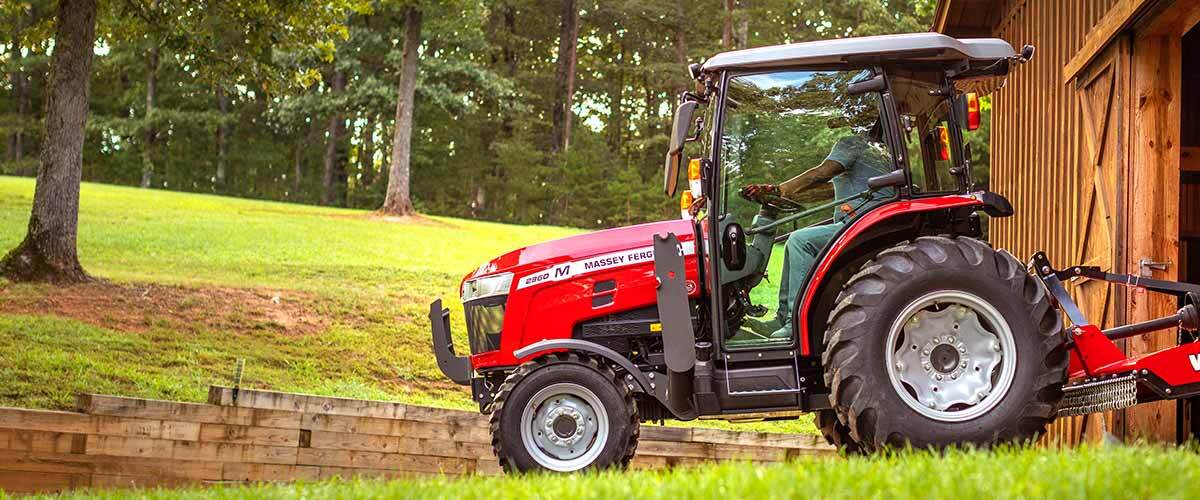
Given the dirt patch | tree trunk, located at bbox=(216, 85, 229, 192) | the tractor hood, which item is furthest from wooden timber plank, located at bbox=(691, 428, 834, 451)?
tree trunk, located at bbox=(216, 85, 229, 192)

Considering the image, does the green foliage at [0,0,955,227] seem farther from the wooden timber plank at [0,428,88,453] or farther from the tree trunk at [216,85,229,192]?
the wooden timber plank at [0,428,88,453]

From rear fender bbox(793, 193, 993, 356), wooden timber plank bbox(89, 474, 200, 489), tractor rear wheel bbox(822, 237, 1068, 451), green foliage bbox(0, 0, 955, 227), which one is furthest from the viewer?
green foliage bbox(0, 0, 955, 227)

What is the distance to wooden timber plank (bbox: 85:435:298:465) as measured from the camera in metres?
8.53

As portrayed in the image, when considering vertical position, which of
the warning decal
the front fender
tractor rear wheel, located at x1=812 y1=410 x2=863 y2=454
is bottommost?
tractor rear wheel, located at x1=812 y1=410 x2=863 y2=454

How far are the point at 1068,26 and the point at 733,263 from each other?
171 inches

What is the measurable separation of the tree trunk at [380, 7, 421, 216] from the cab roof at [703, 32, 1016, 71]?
22.4 metres

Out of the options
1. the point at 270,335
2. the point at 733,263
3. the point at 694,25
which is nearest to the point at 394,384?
the point at 270,335

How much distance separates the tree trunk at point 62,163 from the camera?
15094mm

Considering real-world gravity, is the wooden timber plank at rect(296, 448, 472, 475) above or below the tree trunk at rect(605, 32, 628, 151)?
below

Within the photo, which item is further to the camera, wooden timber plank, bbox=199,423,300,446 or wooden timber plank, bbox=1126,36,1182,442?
wooden timber plank, bbox=199,423,300,446

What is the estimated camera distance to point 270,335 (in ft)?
48.6

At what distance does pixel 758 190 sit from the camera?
6.59 metres

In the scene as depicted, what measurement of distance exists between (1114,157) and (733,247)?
3.07 metres

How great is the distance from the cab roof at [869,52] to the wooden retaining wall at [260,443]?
3704mm
